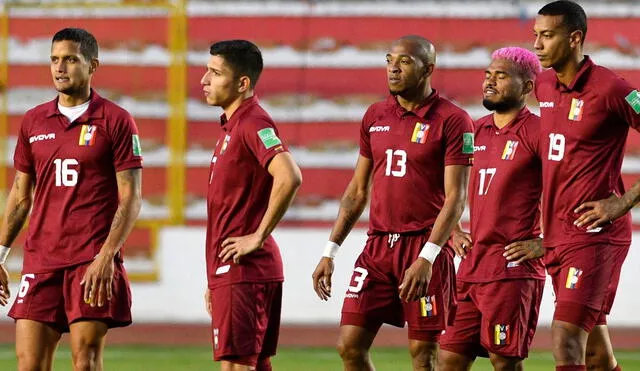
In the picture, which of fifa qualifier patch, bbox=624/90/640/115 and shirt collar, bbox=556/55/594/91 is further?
shirt collar, bbox=556/55/594/91

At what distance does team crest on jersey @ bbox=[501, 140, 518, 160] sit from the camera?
7.50 metres

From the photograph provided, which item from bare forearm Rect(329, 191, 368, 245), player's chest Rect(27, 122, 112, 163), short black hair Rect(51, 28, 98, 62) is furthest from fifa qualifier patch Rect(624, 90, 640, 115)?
short black hair Rect(51, 28, 98, 62)

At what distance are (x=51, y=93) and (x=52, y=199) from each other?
21.4 ft

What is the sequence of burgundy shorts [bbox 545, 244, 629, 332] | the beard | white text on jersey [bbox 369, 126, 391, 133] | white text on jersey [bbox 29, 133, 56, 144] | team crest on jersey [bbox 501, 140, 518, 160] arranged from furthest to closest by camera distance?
the beard, team crest on jersey [bbox 501, 140, 518, 160], white text on jersey [bbox 369, 126, 391, 133], white text on jersey [bbox 29, 133, 56, 144], burgundy shorts [bbox 545, 244, 629, 332]

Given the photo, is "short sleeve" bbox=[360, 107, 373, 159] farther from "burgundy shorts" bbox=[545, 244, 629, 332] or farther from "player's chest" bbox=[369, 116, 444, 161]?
"burgundy shorts" bbox=[545, 244, 629, 332]

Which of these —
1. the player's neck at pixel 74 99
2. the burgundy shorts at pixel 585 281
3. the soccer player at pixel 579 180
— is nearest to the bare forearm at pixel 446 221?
the soccer player at pixel 579 180

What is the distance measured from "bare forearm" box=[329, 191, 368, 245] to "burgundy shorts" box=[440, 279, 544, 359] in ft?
2.41

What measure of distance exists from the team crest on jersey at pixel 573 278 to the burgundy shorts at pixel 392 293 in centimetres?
80

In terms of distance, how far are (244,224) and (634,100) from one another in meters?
1.99

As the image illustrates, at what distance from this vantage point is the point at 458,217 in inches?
279

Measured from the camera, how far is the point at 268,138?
259 inches

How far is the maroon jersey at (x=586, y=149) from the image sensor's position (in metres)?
6.76

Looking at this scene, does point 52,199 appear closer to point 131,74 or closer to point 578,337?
point 578,337

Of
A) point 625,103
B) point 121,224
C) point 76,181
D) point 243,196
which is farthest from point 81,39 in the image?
point 625,103
